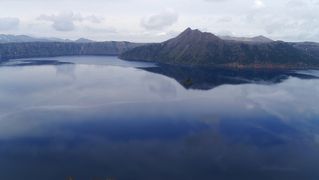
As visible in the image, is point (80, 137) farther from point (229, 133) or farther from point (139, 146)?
point (229, 133)

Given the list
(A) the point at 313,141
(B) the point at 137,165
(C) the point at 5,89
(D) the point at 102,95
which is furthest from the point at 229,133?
(C) the point at 5,89

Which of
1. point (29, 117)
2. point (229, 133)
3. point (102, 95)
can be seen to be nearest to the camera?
point (229, 133)

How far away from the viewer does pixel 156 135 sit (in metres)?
98.7

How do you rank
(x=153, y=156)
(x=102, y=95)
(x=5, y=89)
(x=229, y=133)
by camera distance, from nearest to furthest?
1. (x=153, y=156)
2. (x=229, y=133)
3. (x=102, y=95)
4. (x=5, y=89)

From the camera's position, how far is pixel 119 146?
89.4 m

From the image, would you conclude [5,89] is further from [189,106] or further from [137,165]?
[137,165]

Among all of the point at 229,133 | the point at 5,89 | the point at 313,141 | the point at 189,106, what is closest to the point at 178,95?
the point at 189,106

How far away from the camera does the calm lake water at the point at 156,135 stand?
75562 millimetres

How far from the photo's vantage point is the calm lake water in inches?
2975

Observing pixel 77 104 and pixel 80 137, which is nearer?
pixel 80 137

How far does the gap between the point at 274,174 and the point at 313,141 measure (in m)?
31.3

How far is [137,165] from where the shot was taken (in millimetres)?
77062

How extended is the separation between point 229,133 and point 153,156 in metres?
30.6

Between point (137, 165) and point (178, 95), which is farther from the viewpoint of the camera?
point (178, 95)
